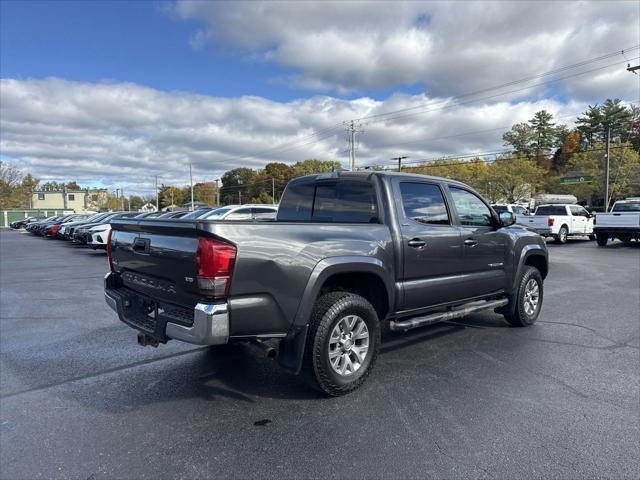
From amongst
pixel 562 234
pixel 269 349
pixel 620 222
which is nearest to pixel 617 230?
pixel 620 222

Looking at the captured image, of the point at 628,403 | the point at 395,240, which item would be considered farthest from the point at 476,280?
the point at 628,403

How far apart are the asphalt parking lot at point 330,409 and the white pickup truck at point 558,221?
16.4m

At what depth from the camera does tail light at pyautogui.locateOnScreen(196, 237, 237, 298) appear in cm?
318

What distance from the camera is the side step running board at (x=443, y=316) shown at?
4480mm

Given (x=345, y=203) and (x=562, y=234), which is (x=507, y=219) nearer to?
(x=345, y=203)

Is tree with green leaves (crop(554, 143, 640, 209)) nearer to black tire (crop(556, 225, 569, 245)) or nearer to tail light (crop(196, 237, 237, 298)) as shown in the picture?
black tire (crop(556, 225, 569, 245))

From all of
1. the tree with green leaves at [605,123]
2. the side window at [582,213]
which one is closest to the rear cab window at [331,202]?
the side window at [582,213]

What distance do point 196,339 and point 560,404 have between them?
3020 mm

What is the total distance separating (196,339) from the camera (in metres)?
3.22

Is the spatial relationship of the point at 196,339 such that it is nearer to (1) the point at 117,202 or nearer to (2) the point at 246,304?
(2) the point at 246,304

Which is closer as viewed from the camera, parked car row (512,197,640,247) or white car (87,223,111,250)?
white car (87,223,111,250)

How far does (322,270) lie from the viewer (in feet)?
12.2

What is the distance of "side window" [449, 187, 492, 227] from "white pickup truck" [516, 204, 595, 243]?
17.0 meters

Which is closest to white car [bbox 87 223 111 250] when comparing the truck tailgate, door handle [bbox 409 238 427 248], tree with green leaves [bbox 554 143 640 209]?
the truck tailgate
